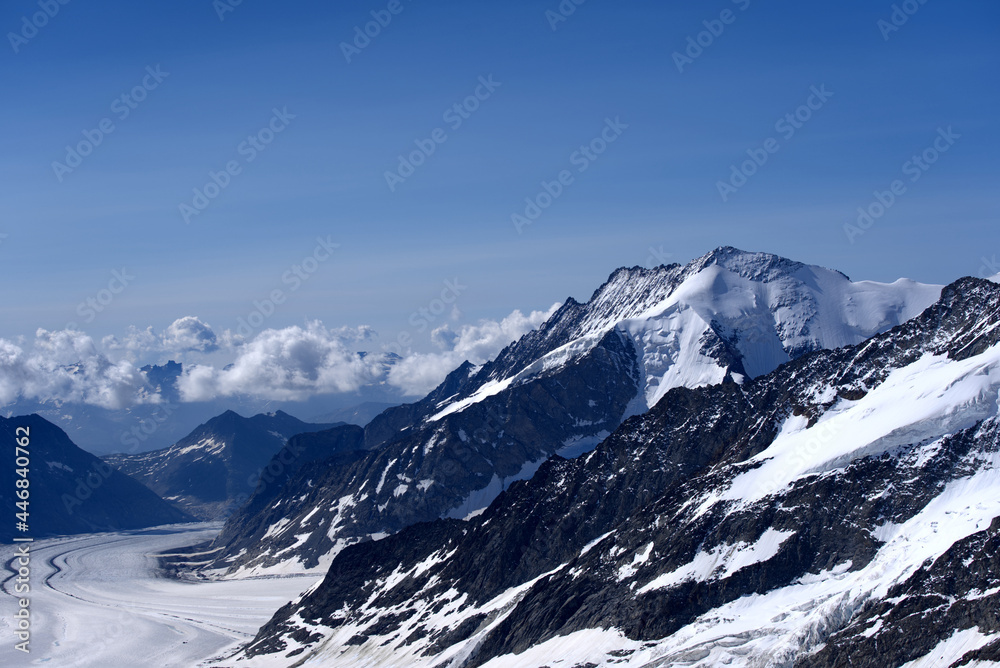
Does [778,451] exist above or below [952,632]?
above

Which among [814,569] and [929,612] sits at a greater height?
[814,569]

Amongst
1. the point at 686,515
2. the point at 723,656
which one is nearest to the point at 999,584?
the point at 723,656

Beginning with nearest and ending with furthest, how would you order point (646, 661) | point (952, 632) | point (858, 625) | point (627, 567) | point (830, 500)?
point (952, 632) → point (858, 625) → point (646, 661) → point (830, 500) → point (627, 567)

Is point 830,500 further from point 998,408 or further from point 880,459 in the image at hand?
point 998,408

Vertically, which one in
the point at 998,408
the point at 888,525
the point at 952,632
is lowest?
the point at 952,632

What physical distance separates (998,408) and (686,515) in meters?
58.7

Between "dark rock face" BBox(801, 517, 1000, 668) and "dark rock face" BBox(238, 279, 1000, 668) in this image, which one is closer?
"dark rock face" BBox(801, 517, 1000, 668)

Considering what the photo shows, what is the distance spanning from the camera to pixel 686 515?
19075 cm

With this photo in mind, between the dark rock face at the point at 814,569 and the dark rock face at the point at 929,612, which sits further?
the dark rock face at the point at 814,569

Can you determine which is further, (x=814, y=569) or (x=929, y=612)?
(x=814, y=569)

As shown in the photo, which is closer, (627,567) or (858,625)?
(858,625)

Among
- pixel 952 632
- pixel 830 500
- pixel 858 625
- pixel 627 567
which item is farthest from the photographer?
pixel 627 567

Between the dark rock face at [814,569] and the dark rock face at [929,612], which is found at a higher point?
the dark rock face at [814,569]

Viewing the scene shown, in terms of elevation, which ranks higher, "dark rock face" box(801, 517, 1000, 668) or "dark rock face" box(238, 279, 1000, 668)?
"dark rock face" box(238, 279, 1000, 668)
